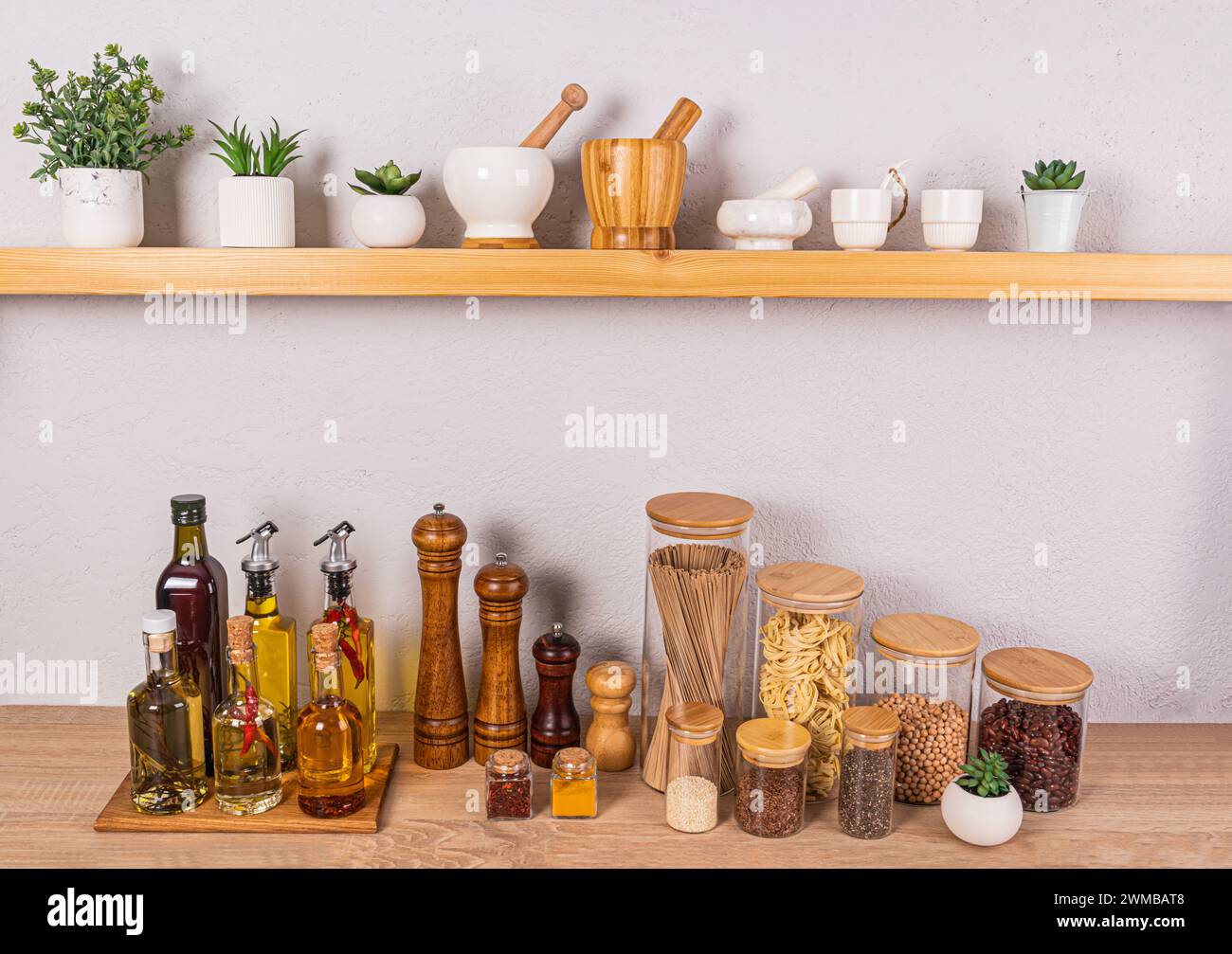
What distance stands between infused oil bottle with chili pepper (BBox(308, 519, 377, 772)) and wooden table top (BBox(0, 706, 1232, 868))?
0.08 m

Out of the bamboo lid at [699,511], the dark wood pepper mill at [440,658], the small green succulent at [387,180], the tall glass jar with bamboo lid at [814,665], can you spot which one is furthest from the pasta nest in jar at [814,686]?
the small green succulent at [387,180]

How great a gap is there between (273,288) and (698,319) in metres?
0.54

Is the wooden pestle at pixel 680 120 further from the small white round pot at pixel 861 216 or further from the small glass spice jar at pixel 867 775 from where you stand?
the small glass spice jar at pixel 867 775

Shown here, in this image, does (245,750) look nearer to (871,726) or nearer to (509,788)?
(509,788)

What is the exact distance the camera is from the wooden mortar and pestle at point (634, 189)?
1238 millimetres

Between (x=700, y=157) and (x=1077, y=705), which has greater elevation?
(x=700, y=157)

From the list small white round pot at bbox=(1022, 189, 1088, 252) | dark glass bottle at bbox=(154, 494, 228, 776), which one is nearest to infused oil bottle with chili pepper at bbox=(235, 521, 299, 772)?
dark glass bottle at bbox=(154, 494, 228, 776)

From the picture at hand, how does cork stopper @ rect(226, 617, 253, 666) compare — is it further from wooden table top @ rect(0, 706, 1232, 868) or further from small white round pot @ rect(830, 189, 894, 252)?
small white round pot @ rect(830, 189, 894, 252)

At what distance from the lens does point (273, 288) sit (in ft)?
4.12

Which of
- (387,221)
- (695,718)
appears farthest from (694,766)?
(387,221)

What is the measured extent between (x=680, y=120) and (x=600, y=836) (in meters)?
0.86
